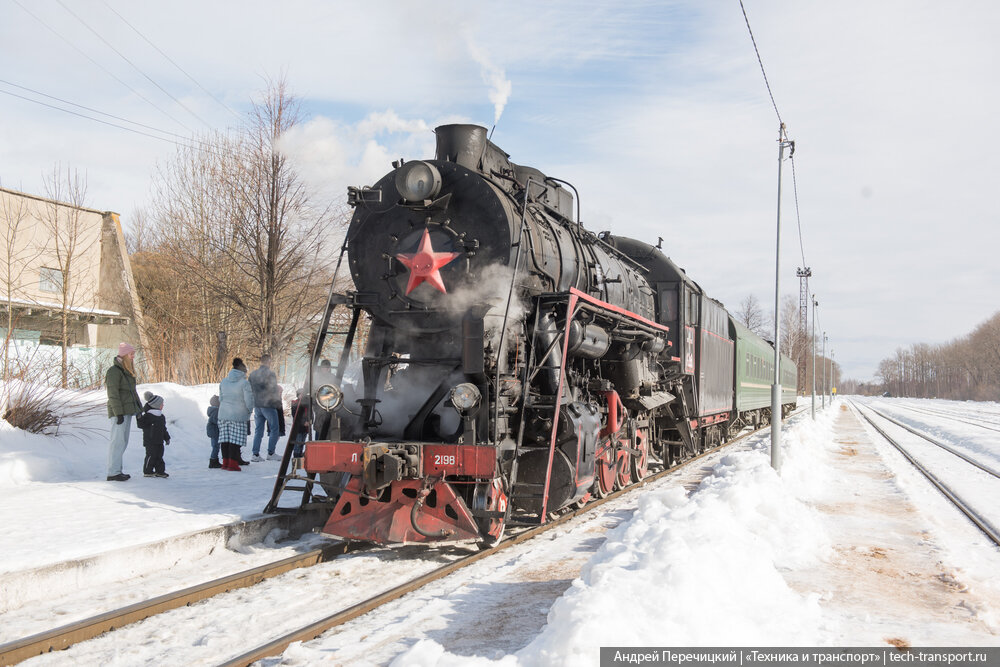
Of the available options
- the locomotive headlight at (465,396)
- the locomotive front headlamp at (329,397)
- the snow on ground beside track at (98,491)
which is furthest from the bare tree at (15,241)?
the locomotive headlight at (465,396)

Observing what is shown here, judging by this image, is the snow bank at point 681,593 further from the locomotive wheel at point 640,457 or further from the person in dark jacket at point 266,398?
the person in dark jacket at point 266,398

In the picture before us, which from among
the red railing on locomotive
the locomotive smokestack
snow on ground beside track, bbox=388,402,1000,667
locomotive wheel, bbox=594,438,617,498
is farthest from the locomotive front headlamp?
locomotive wheel, bbox=594,438,617,498

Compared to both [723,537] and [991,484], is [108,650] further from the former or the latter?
[991,484]

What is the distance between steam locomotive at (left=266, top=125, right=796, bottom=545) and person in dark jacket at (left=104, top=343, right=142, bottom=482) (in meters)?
2.60

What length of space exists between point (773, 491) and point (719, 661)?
4782 mm

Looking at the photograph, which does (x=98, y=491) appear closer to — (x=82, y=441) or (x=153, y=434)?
(x=153, y=434)

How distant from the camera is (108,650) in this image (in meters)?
3.98

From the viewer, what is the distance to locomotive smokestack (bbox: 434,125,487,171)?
7.03m

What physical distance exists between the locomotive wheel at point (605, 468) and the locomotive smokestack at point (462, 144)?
11.4 feet

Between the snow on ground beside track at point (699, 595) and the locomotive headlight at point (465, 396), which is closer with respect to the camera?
the snow on ground beside track at point (699, 595)

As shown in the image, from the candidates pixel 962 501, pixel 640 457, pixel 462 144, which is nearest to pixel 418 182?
pixel 462 144

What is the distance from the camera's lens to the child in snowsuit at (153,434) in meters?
8.57

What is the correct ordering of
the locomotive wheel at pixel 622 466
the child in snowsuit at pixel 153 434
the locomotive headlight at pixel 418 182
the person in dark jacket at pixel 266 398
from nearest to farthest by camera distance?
the locomotive headlight at pixel 418 182 → the child in snowsuit at pixel 153 434 → the locomotive wheel at pixel 622 466 → the person in dark jacket at pixel 266 398

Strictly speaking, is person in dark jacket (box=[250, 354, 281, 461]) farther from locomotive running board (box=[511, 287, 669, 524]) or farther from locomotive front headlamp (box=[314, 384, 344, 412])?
locomotive running board (box=[511, 287, 669, 524])
